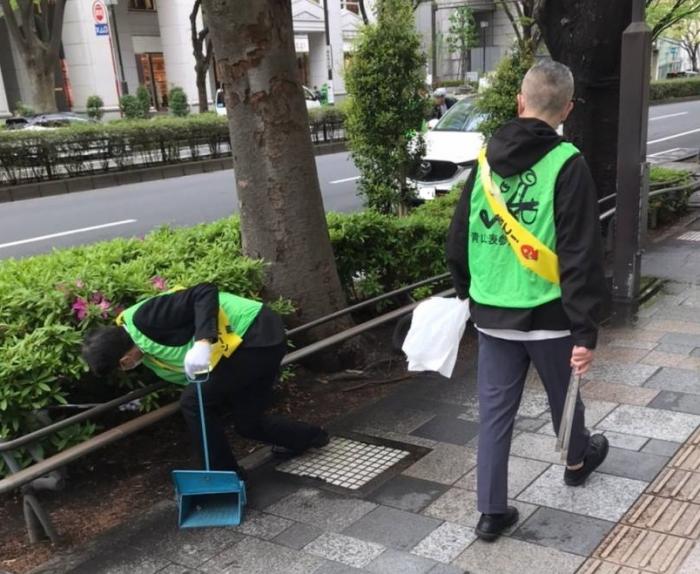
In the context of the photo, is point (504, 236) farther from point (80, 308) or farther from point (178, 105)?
point (178, 105)

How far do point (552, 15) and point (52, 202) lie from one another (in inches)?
450

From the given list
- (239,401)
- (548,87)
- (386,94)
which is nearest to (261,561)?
(239,401)

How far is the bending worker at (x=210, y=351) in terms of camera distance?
3236 millimetres

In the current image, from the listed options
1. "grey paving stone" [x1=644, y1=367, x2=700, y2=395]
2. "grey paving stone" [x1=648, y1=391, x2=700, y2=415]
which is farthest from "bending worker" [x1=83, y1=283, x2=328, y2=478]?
"grey paving stone" [x1=644, y1=367, x2=700, y2=395]

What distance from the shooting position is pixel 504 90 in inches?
349

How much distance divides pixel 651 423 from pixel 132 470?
111 inches

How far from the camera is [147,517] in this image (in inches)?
138

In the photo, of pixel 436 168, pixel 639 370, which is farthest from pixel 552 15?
pixel 639 370

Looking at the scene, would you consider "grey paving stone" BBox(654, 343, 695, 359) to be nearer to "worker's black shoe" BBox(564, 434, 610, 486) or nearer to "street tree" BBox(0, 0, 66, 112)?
"worker's black shoe" BBox(564, 434, 610, 486)

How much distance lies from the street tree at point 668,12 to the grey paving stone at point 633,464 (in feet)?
35.9

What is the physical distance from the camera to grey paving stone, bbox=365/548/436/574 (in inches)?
115

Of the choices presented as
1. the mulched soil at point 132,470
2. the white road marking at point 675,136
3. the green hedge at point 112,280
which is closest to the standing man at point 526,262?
the mulched soil at point 132,470

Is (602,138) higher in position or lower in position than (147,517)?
higher

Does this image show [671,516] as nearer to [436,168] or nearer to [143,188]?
[436,168]
